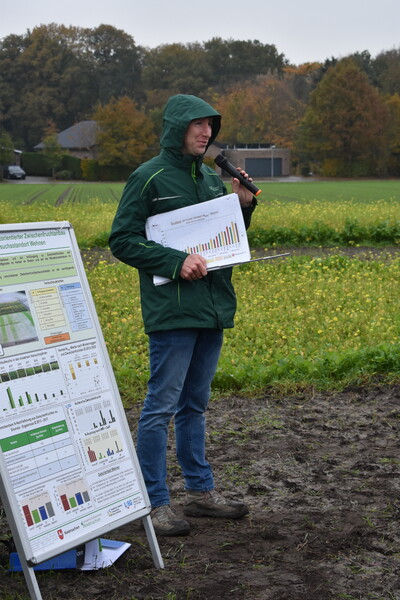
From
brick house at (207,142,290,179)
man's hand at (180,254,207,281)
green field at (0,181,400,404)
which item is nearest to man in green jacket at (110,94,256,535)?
man's hand at (180,254,207,281)

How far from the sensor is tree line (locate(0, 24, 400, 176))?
7962 cm

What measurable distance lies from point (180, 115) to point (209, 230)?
575 mm

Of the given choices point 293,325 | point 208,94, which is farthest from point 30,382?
point 208,94

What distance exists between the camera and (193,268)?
12.9ft

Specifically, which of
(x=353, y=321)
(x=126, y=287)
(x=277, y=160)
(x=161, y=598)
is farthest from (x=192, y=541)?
(x=277, y=160)

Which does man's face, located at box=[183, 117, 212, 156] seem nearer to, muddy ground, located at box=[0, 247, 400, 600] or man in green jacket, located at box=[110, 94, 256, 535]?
man in green jacket, located at box=[110, 94, 256, 535]

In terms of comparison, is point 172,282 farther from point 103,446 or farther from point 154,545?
point 154,545

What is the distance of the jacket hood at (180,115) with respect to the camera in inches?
159

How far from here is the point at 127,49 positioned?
116 meters

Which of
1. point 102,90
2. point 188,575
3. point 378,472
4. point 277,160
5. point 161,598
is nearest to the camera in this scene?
point 161,598

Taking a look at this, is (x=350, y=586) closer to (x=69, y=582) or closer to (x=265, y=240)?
(x=69, y=582)

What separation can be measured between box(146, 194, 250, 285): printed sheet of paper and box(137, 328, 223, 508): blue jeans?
1.15 feet

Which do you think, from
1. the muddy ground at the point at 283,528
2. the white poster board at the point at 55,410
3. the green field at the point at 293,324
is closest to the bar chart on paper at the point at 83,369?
the white poster board at the point at 55,410

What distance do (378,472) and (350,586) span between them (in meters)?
1.56
